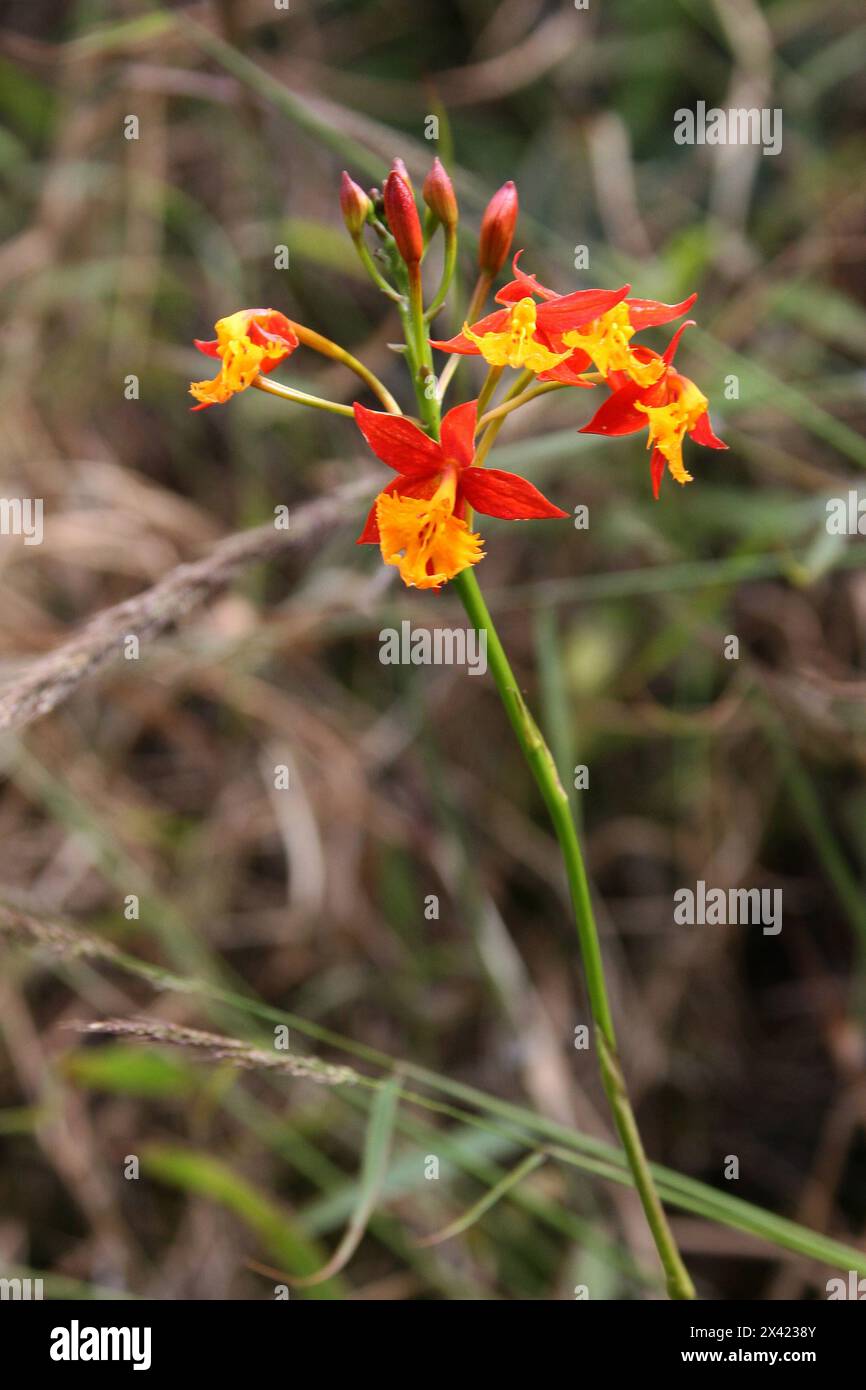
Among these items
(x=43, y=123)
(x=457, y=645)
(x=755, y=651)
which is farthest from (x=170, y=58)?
(x=755, y=651)

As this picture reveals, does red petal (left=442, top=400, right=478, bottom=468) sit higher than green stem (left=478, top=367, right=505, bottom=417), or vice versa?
green stem (left=478, top=367, right=505, bottom=417)

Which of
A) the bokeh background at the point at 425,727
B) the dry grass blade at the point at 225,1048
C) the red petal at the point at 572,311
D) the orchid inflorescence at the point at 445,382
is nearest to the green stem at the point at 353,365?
the orchid inflorescence at the point at 445,382

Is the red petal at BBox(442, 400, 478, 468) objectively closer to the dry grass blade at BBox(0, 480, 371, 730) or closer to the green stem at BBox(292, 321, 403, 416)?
the green stem at BBox(292, 321, 403, 416)

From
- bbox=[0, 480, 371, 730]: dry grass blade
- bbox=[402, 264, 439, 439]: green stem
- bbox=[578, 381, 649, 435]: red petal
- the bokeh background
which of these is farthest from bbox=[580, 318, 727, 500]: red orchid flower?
the bokeh background

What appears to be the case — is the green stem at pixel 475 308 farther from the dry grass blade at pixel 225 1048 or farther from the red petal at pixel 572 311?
the dry grass blade at pixel 225 1048

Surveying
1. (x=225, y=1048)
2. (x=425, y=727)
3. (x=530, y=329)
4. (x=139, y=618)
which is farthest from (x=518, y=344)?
(x=425, y=727)

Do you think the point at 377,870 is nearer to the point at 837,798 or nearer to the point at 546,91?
the point at 837,798

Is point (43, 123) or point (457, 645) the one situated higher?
point (43, 123)
